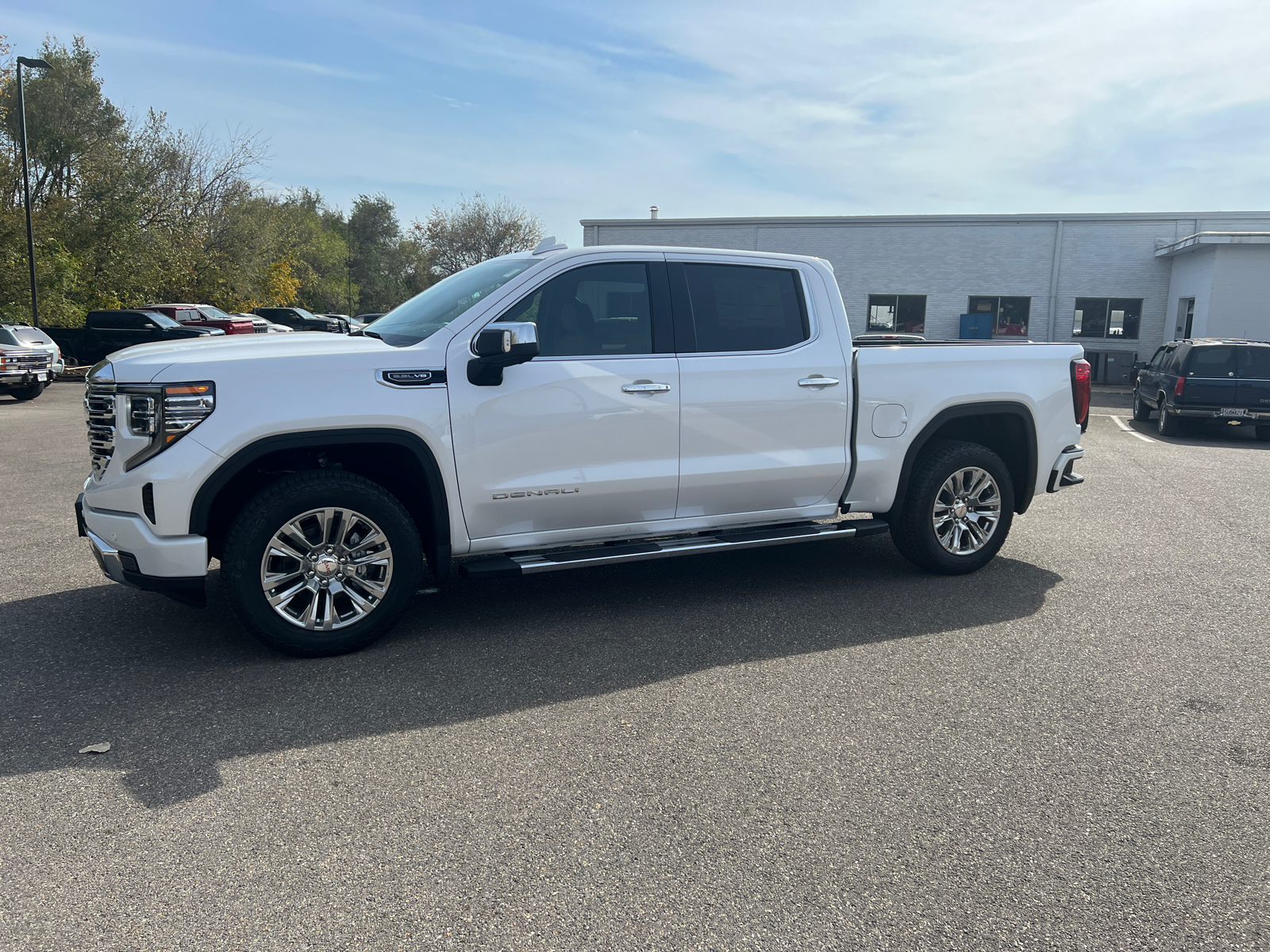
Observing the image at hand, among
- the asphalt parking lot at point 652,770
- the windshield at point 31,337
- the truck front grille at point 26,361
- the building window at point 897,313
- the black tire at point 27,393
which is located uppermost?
the building window at point 897,313

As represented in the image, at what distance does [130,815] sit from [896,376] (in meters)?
4.58

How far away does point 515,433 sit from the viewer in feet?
15.8

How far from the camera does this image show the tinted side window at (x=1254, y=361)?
590 inches

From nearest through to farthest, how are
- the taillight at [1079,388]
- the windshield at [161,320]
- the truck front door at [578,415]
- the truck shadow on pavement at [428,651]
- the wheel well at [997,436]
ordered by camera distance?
the truck shadow on pavement at [428,651]
the truck front door at [578,415]
the wheel well at [997,436]
the taillight at [1079,388]
the windshield at [161,320]

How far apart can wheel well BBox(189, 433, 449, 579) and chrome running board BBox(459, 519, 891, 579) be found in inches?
10.9

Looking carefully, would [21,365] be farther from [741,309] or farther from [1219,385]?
[1219,385]

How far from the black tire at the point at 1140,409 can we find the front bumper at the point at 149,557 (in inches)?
683

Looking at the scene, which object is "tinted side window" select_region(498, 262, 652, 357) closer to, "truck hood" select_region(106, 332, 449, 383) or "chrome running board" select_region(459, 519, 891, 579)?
"truck hood" select_region(106, 332, 449, 383)

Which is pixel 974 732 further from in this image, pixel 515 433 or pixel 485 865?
pixel 515 433

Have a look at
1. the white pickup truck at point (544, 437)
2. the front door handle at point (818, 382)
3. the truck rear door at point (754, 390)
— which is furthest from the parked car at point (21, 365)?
the front door handle at point (818, 382)

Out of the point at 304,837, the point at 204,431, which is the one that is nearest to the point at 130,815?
the point at 304,837

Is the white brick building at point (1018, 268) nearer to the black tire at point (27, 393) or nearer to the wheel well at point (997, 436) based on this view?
the black tire at point (27, 393)

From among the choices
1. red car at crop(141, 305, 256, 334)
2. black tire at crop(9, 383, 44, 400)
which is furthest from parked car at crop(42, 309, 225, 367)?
black tire at crop(9, 383, 44, 400)

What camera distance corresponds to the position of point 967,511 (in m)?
6.21
